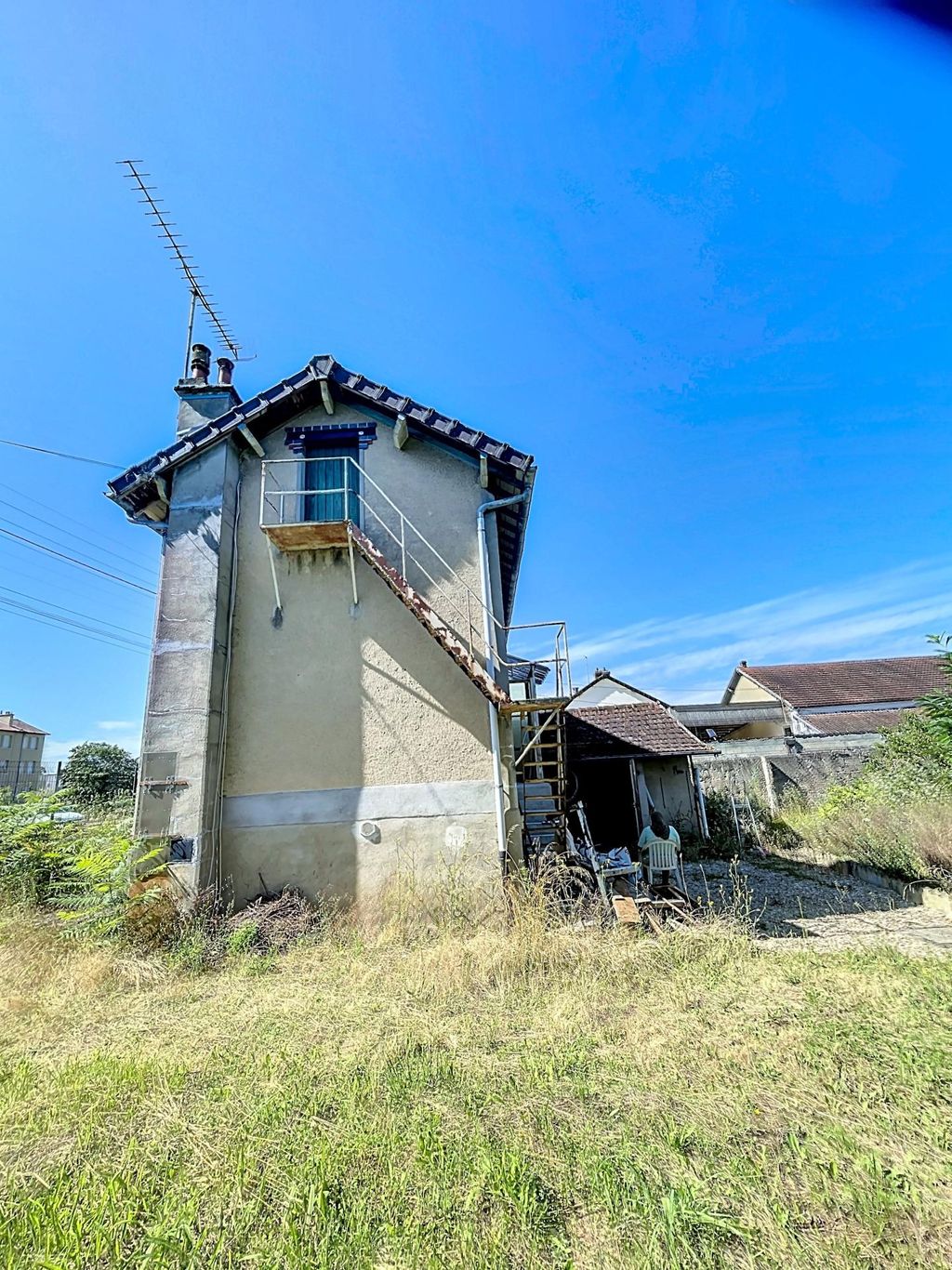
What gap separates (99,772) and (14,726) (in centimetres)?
2992

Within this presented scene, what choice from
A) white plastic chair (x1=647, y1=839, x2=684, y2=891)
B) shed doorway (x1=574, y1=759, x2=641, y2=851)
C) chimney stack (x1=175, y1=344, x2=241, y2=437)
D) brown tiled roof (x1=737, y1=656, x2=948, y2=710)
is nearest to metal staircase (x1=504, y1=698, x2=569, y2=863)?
white plastic chair (x1=647, y1=839, x2=684, y2=891)

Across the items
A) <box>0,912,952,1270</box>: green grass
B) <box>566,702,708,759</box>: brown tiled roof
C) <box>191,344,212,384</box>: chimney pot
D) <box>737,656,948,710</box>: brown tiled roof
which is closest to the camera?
<box>0,912,952,1270</box>: green grass

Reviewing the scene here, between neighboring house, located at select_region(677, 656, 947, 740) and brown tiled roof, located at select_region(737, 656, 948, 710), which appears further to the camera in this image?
brown tiled roof, located at select_region(737, 656, 948, 710)

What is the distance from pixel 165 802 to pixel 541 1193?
669cm

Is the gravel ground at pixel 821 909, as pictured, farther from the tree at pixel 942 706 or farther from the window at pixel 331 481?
the window at pixel 331 481

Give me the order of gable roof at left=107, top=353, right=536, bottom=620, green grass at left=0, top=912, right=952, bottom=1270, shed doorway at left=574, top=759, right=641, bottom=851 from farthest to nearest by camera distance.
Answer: shed doorway at left=574, top=759, right=641, bottom=851
gable roof at left=107, top=353, right=536, bottom=620
green grass at left=0, top=912, right=952, bottom=1270

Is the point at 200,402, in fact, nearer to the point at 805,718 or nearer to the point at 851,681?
the point at 805,718

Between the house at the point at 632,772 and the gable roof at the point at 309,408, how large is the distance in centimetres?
781

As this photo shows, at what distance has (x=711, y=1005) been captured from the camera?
4750 millimetres

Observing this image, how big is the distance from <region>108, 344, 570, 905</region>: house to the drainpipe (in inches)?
1.2

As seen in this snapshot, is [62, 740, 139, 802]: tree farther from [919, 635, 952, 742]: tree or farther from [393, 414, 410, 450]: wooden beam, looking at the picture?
[919, 635, 952, 742]: tree

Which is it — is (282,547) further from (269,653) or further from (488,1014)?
(488,1014)

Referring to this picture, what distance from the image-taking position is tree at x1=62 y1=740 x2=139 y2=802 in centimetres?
2142

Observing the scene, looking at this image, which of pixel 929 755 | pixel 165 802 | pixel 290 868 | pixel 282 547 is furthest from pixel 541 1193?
pixel 929 755
